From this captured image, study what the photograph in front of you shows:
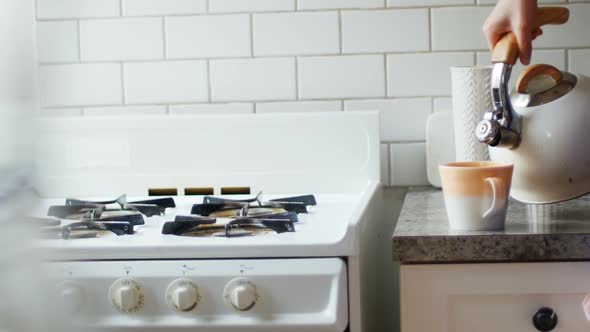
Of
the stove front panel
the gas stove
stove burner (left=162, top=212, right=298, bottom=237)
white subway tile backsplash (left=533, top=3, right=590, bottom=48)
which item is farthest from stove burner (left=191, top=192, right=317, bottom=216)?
white subway tile backsplash (left=533, top=3, right=590, bottom=48)

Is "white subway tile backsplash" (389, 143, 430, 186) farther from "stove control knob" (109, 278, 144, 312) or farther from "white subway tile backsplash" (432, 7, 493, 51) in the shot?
"stove control knob" (109, 278, 144, 312)

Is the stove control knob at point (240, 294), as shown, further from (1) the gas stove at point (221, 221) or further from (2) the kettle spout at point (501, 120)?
(2) the kettle spout at point (501, 120)

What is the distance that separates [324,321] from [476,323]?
220mm

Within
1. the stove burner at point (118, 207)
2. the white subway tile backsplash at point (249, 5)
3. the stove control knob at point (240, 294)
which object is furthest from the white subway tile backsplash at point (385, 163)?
the stove control knob at point (240, 294)

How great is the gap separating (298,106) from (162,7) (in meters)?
0.38

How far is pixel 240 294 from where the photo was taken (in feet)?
3.32

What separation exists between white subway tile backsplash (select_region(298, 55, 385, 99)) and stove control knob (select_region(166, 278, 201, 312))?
75 cm

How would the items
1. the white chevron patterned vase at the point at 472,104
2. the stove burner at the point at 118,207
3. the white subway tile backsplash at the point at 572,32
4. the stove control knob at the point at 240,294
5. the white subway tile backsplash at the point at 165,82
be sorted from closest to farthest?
1. the stove control knob at the point at 240,294
2. the stove burner at the point at 118,207
3. the white chevron patterned vase at the point at 472,104
4. the white subway tile backsplash at the point at 572,32
5. the white subway tile backsplash at the point at 165,82

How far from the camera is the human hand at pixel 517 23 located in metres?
1.14

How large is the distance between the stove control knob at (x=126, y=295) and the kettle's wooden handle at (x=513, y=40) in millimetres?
618

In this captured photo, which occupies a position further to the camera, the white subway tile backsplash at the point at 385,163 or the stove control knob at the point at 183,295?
the white subway tile backsplash at the point at 385,163

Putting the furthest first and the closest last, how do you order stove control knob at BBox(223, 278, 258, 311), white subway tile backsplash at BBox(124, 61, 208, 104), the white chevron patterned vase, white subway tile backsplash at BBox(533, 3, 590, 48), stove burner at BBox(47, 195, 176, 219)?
white subway tile backsplash at BBox(124, 61, 208, 104) → white subway tile backsplash at BBox(533, 3, 590, 48) → the white chevron patterned vase → stove burner at BBox(47, 195, 176, 219) → stove control knob at BBox(223, 278, 258, 311)

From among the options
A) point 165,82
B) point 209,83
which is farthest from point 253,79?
point 165,82

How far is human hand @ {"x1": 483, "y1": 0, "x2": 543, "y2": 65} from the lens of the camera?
1.14 metres
